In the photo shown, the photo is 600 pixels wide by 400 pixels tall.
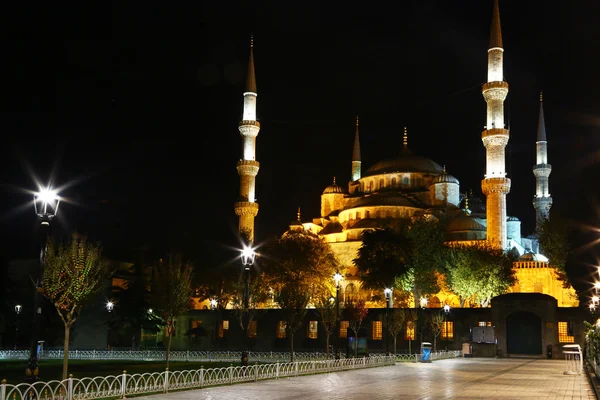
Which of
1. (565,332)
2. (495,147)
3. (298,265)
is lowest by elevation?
(565,332)

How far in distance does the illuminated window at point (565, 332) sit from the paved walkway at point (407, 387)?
1907cm

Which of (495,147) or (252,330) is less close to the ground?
(495,147)

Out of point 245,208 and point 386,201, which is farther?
point 386,201

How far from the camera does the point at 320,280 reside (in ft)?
171

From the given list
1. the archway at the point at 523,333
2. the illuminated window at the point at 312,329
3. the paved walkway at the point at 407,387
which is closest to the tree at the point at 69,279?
the paved walkway at the point at 407,387

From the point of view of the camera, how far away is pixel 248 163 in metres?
60.7

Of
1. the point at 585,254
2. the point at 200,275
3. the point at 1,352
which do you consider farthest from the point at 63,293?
the point at 585,254

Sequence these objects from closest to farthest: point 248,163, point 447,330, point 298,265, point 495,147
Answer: point 447,330 → point 298,265 → point 495,147 → point 248,163

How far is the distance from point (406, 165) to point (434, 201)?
7019 mm

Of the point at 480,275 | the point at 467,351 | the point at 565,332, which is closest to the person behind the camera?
the point at 467,351

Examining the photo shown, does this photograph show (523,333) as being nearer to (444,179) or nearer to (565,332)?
(565,332)

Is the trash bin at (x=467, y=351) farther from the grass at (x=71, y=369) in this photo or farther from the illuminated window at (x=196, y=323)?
the illuminated window at (x=196, y=323)

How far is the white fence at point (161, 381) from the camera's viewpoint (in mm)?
13805

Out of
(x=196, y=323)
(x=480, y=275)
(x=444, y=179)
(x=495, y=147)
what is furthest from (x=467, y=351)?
(x=444, y=179)
